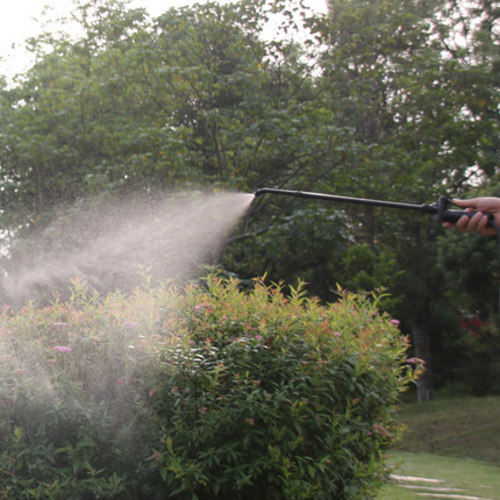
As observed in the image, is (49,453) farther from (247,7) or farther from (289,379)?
(247,7)

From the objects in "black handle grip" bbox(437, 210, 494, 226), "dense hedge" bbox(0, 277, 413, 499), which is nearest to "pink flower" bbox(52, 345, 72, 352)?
"dense hedge" bbox(0, 277, 413, 499)

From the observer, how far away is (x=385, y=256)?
38.9ft

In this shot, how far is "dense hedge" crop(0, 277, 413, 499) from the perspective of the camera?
3275 millimetres

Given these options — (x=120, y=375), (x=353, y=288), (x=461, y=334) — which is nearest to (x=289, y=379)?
(x=120, y=375)

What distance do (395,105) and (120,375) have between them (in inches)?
436

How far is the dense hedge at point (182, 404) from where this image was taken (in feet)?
10.7

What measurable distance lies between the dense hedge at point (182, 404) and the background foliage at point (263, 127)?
21.0ft

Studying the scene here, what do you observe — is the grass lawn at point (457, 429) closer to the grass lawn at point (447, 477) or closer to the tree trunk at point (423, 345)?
the grass lawn at point (447, 477)

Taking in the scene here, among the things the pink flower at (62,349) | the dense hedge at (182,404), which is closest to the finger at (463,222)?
the dense hedge at (182,404)

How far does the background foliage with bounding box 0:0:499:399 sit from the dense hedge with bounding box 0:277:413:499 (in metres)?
6.40

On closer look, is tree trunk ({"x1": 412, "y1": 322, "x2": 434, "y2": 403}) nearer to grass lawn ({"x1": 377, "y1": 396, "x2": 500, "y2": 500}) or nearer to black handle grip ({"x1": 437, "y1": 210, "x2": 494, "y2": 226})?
→ grass lawn ({"x1": 377, "y1": 396, "x2": 500, "y2": 500})

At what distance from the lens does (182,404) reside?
11.3 ft

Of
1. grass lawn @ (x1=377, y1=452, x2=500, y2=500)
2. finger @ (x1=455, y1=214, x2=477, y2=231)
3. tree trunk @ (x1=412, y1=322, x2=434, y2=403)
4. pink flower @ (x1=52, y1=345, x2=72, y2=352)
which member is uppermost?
finger @ (x1=455, y1=214, x2=477, y2=231)

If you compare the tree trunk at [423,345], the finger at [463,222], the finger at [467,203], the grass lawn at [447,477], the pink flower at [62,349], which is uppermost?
the finger at [467,203]
